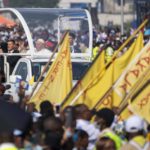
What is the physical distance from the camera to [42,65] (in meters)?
24.6

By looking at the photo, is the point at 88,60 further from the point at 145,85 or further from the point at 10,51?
the point at 145,85

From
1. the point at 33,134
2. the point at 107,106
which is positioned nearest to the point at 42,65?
the point at 107,106

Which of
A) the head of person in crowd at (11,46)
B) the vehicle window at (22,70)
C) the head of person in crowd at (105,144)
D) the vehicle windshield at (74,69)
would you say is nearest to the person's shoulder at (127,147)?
the head of person in crowd at (105,144)

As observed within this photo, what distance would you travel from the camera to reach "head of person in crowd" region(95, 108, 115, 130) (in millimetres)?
14555

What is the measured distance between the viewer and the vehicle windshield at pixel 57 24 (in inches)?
1082

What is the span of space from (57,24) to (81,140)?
48.0 feet

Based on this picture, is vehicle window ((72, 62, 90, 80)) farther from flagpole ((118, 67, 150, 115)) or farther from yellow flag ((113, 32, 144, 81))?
flagpole ((118, 67, 150, 115))

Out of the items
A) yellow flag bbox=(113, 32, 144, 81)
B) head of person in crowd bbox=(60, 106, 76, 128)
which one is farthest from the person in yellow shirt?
yellow flag bbox=(113, 32, 144, 81)

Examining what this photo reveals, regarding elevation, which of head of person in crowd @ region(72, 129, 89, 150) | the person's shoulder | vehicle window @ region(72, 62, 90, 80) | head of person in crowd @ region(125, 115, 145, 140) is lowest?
vehicle window @ region(72, 62, 90, 80)

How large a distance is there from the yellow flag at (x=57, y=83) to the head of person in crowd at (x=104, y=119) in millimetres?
4145

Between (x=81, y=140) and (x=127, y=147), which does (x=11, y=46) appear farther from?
(x=127, y=147)

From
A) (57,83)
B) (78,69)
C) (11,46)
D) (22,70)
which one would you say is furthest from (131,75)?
(11,46)

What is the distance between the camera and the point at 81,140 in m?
13.3

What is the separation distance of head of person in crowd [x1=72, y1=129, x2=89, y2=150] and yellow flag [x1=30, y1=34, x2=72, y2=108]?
5.38 m
